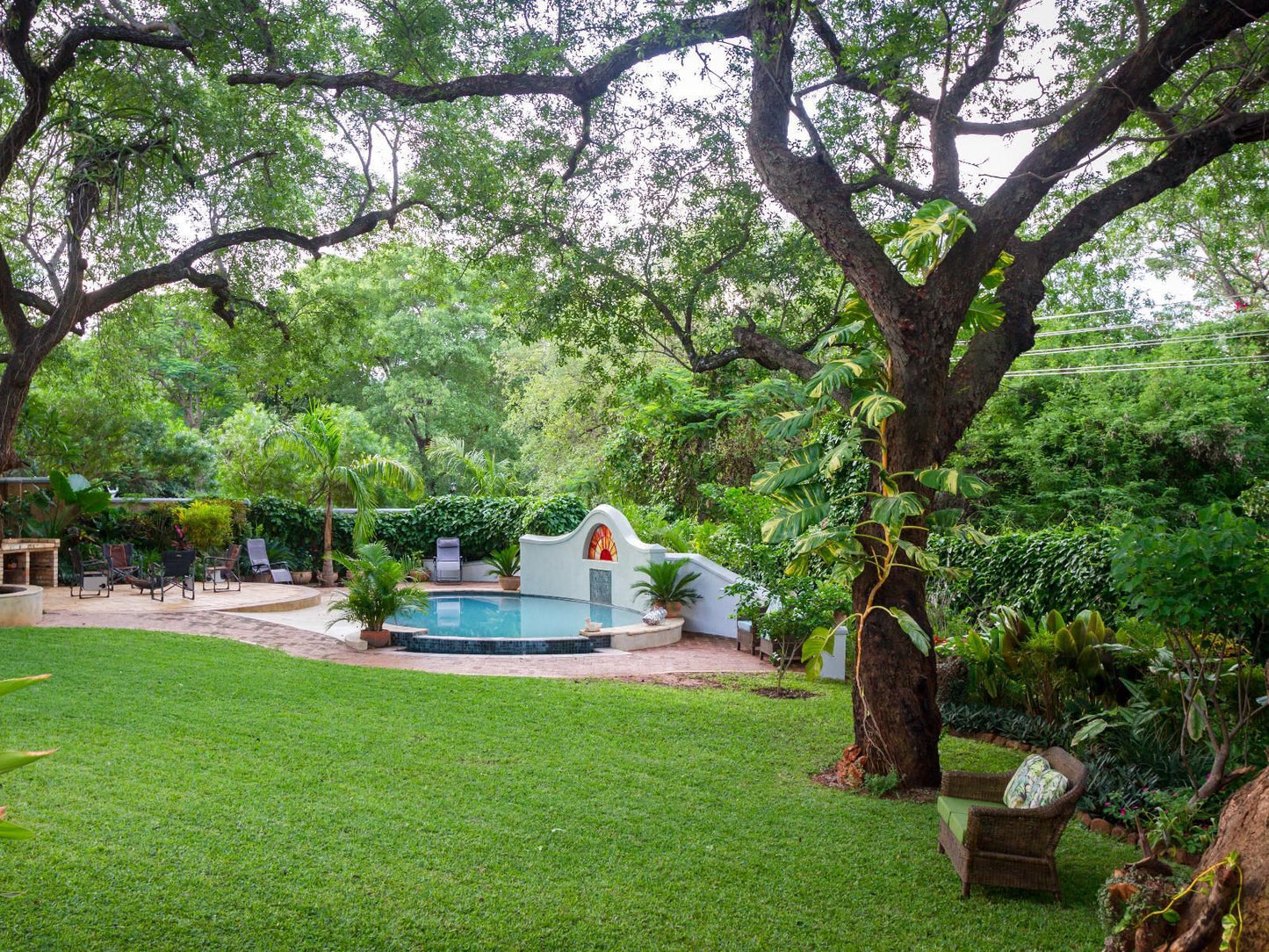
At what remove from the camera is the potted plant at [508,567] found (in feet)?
62.8

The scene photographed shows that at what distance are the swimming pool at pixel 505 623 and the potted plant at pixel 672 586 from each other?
104 cm

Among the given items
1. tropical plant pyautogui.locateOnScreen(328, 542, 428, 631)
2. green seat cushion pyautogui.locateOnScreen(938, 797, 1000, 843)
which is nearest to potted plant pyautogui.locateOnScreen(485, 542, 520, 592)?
tropical plant pyautogui.locateOnScreen(328, 542, 428, 631)

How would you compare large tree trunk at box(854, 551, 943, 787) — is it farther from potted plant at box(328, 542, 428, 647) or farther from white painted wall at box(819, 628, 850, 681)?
potted plant at box(328, 542, 428, 647)

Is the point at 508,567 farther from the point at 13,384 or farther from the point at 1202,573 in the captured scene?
the point at 1202,573

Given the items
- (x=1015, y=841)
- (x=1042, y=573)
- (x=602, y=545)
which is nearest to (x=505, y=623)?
(x=602, y=545)

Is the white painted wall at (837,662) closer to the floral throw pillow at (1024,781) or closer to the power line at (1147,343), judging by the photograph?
the floral throw pillow at (1024,781)

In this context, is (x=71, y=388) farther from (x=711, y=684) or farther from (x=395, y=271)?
(x=711, y=684)

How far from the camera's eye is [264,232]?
1084 cm

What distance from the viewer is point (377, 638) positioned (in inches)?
477

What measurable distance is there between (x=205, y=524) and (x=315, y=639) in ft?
21.3

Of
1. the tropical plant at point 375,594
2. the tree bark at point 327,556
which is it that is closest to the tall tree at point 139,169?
the tropical plant at point 375,594

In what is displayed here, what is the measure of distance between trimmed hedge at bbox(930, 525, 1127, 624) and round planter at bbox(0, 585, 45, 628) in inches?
438

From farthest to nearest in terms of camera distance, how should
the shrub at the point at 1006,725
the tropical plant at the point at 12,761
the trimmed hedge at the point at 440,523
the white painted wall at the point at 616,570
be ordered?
the trimmed hedge at the point at 440,523 → the white painted wall at the point at 616,570 → the shrub at the point at 1006,725 → the tropical plant at the point at 12,761

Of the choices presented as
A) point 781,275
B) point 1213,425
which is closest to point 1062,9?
point 781,275
